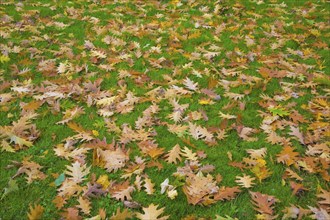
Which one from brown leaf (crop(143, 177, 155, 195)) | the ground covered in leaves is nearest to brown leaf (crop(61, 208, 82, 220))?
the ground covered in leaves

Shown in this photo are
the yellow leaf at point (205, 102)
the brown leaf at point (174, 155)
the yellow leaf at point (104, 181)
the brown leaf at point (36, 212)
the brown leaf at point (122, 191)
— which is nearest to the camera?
the brown leaf at point (36, 212)

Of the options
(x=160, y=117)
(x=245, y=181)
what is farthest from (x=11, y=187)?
(x=245, y=181)

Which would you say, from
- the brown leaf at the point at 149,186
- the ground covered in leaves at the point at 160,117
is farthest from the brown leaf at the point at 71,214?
the brown leaf at the point at 149,186

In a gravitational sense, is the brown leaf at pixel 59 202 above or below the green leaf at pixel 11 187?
below

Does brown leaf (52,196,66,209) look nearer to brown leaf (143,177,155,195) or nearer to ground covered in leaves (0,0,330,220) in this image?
ground covered in leaves (0,0,330,220)

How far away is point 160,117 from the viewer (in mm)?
4043

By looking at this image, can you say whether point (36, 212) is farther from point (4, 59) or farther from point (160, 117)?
point (4, 59)

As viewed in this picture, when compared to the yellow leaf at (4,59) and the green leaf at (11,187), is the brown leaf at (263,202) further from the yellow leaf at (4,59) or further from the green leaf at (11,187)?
the yellow leaf at (4,59)

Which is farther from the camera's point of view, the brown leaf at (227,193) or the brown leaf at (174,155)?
the brown leaf at (174,155)

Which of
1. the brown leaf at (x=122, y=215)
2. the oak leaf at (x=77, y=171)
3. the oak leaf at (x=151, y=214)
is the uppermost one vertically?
the oak leaf at (x=77, y=171)

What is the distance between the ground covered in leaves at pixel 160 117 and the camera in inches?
118

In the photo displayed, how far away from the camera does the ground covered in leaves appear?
3.01m

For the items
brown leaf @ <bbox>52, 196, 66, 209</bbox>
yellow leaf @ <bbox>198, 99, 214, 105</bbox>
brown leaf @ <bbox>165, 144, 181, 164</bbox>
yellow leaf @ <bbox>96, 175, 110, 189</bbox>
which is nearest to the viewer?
brown leaf @ <bbox>52, 196, 66, 209</bbox>

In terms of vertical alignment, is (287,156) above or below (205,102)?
below
